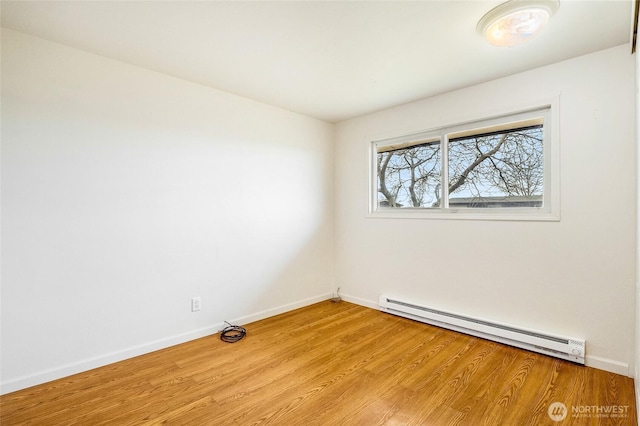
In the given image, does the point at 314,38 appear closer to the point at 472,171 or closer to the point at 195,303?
the point at 472,171

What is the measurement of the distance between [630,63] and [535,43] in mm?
649

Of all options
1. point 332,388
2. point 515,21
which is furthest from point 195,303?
point 515,21

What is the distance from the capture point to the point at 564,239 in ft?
7.78

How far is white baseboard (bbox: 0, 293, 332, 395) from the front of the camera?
6.48 ft

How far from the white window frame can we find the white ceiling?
1.25 feet

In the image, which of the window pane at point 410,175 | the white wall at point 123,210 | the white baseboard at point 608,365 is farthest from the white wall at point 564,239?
the white wall at point 123,210

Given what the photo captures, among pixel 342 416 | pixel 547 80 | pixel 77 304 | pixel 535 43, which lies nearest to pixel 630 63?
pixel 547 80

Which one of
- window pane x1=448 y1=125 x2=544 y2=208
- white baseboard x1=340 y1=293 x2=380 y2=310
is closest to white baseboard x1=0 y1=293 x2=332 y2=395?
white baseboard x1=340 y1=293 x2=380 y2=310

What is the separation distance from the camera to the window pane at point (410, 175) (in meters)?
3.28

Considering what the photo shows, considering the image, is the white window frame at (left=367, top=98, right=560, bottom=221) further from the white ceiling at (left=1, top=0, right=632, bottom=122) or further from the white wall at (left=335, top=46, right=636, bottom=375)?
the white ceiling at (left=1, top=0, right=632, bottom=122)

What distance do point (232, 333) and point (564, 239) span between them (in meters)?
2.94

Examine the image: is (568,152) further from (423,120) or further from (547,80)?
(423,120)

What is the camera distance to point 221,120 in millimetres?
2955

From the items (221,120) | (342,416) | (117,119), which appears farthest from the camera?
(221,120)
